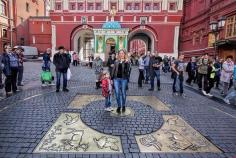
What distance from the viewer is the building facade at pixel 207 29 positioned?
57.1 feet

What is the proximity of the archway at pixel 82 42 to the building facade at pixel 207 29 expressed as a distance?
16.2 m

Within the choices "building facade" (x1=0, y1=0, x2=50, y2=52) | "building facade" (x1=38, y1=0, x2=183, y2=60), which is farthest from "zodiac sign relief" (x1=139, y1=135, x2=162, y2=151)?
"building facade" (x1=0, y1=0, x2=50, y2=52)

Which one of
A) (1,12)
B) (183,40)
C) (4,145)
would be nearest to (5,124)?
(4,145)

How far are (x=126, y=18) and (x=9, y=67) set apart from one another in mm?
29135

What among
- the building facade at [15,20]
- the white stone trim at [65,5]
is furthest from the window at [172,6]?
the building facade at [15,20]

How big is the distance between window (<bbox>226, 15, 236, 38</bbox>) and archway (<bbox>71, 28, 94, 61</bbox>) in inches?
922

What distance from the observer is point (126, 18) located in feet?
116

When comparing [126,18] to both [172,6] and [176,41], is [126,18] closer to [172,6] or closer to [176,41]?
[172,6]

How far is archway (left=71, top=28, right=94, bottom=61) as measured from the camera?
1439 inches

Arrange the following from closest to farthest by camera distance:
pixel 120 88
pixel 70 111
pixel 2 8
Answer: pixel 120 88 < pixel 70 111 < pixel 2 8

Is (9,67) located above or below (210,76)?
above

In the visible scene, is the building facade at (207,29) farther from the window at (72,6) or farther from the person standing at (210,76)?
the window at (72,6)

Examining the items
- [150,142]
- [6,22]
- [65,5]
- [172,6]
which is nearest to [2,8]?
[6,22]

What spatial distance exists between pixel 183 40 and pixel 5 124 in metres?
31.8
